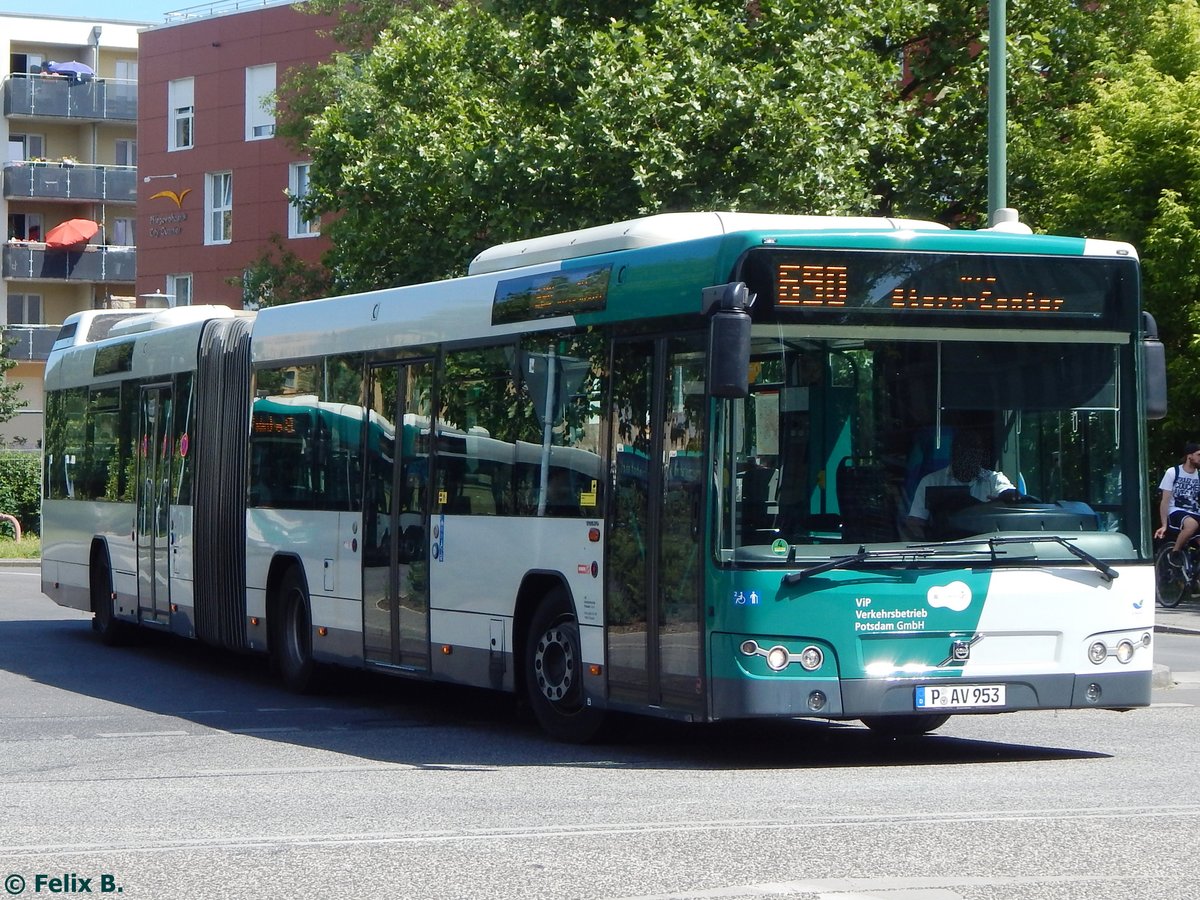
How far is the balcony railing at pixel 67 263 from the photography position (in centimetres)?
7050

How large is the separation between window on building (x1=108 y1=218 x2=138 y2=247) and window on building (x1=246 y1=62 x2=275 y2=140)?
1638 cm

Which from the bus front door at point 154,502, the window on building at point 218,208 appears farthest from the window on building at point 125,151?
the bus front door at point 154,502

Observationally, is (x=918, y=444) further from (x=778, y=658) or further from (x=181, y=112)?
(x=181, y=112)

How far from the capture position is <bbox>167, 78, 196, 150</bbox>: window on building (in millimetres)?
60094

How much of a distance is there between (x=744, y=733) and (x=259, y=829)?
16.7ft

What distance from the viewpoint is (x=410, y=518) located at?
13906 millimetres

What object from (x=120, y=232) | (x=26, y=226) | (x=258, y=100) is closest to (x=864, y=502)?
(x=258, y=100)

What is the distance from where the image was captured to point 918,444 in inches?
424

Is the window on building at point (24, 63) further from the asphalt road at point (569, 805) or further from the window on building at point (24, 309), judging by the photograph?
the asphalt road at point (569, 805)

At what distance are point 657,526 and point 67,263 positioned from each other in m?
63.4

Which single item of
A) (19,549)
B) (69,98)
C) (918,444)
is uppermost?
(69,98)

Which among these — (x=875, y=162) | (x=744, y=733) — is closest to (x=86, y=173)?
(x=875, y=162)

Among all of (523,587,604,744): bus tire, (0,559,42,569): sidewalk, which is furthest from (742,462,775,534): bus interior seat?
(0,559,42,569): sidewalk

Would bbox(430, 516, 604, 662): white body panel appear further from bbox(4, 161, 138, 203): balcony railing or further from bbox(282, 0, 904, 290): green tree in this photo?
bbox(4, 161, 138, 203): balcony railing
